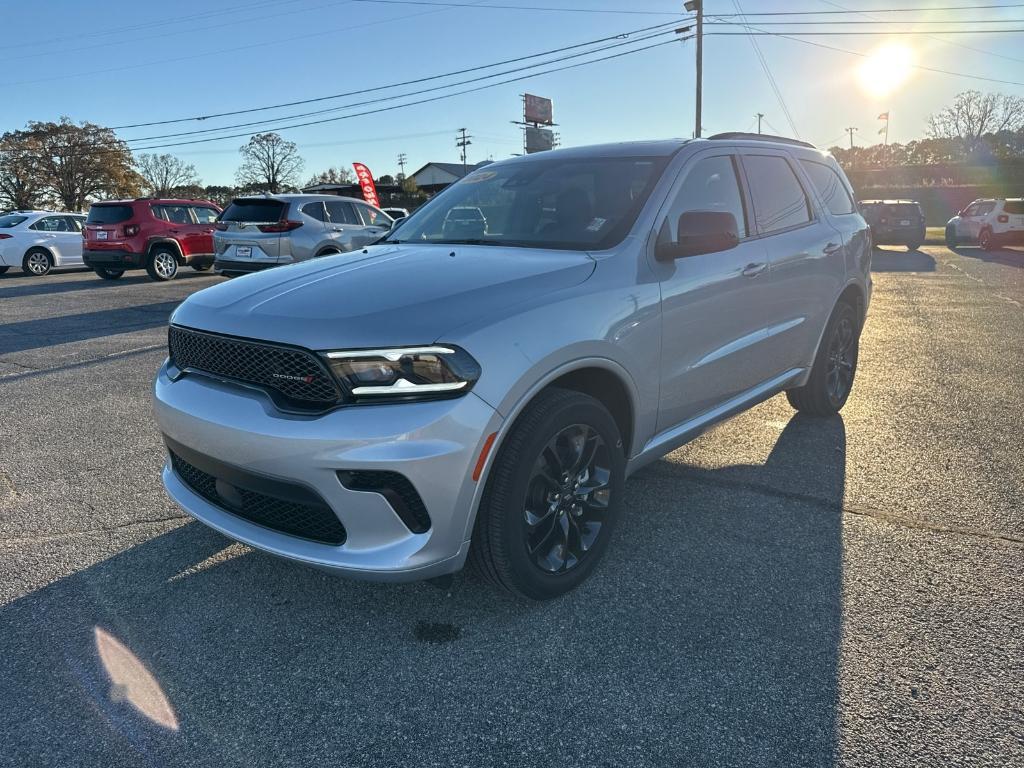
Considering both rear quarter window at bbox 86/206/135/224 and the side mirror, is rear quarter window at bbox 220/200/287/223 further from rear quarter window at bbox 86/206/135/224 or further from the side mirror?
the side mirror

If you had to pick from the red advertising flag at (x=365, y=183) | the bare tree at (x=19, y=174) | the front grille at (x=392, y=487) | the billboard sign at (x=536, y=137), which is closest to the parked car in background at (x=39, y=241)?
the red advertising flag at (x=365, y=183)

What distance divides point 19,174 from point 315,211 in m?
55.4

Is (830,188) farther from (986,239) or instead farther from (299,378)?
(986,239)

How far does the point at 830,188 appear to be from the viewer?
5.00 metres

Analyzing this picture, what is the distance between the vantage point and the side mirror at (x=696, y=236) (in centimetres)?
306

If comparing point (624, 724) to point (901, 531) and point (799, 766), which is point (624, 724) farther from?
point (901, 531)

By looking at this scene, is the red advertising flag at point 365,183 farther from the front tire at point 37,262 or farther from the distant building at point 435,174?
the distant building at point 435,174

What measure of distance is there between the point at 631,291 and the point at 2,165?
64676 mm

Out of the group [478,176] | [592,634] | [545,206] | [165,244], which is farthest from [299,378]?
[165,244]

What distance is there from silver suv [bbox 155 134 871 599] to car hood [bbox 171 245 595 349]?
0.01 meters

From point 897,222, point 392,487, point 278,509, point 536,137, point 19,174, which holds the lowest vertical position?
point 278,509

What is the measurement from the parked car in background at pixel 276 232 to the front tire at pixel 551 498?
929 centimetres

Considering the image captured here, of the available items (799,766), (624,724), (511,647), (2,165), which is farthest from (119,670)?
(2,165)

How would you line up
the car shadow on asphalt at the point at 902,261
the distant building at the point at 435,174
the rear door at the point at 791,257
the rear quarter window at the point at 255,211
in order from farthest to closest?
the distant building at the point at 435,174 < the car shadow on asphalt at the point at 902,261 < the rear quarter window at the point at 255,211 < the rear door at the point at 791,257
